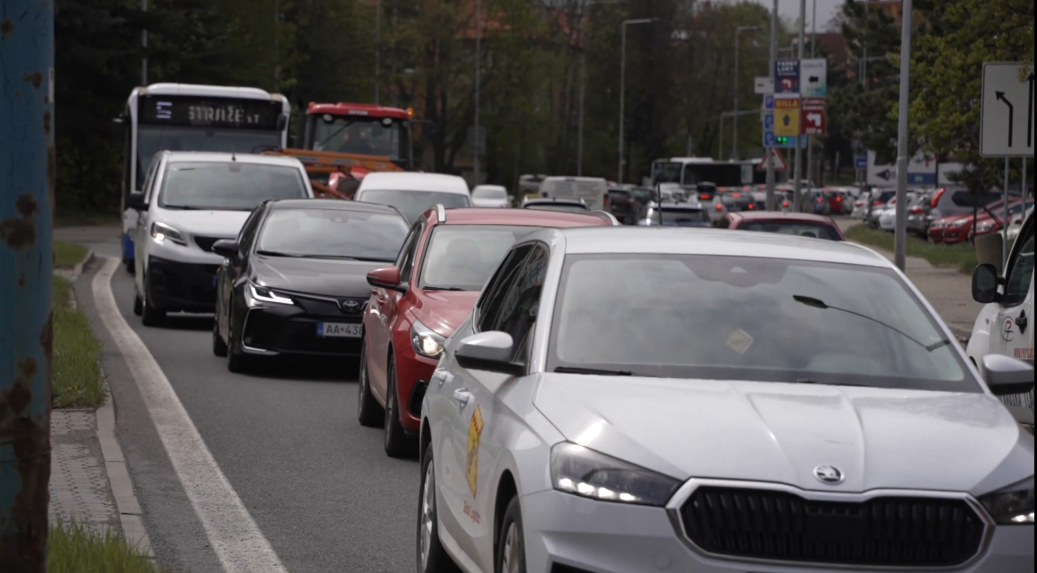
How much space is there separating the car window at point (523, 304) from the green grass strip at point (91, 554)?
1.54m

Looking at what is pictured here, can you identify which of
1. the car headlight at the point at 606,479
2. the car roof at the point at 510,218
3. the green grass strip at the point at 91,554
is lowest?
the green grass strip at the point at 91,554

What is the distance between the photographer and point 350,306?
14594 mm

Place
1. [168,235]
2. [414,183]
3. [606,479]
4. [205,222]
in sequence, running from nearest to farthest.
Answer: [606,479] < [168,235] < [205,222] < [414,183]

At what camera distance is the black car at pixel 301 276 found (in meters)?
14.5

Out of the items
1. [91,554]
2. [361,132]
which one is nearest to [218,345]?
[91,554]

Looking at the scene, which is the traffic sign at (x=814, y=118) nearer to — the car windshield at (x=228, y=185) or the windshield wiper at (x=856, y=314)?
the car windshield at (x=228, y=185)

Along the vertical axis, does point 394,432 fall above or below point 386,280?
below

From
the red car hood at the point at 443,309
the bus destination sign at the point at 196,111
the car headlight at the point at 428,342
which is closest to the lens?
the car headlight at the point at 428,342

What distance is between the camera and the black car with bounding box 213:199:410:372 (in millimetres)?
14484

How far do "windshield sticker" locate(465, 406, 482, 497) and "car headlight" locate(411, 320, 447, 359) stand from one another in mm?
4166

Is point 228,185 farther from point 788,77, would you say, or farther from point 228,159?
point 788,77

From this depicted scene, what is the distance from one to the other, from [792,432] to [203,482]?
5.00 metres

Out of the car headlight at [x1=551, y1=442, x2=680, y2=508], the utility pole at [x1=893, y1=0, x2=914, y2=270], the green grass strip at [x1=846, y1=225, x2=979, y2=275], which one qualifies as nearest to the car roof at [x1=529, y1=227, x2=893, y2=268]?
the car headlight at [x1=551, y1=442, x2=680, y2=508]

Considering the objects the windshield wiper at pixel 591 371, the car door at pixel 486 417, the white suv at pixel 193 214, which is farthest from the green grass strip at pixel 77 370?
the windshield wiper at pixel 591 371
